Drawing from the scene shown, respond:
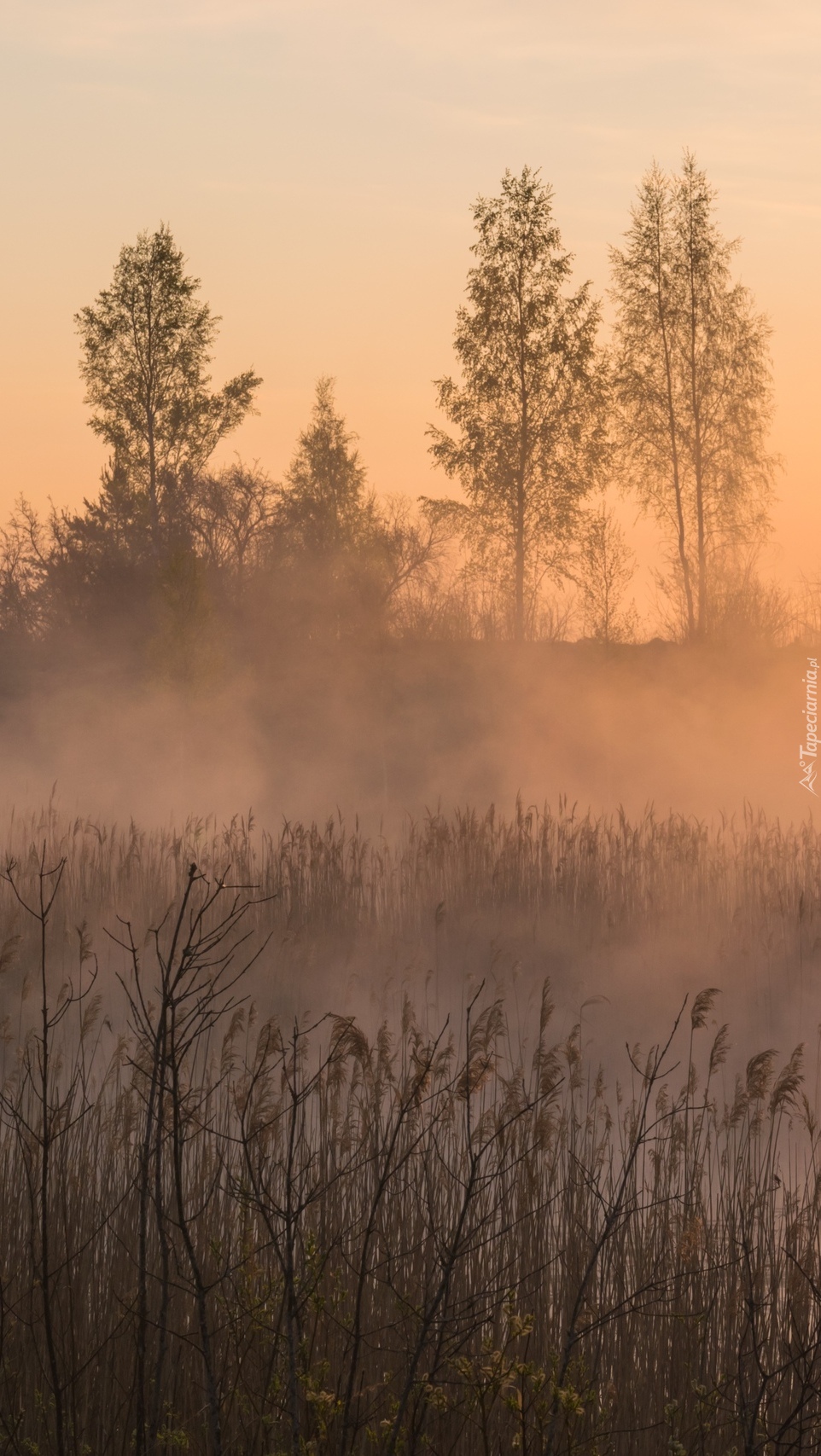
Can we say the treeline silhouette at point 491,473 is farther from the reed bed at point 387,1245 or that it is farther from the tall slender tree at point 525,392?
the reed bed at point 387,1245

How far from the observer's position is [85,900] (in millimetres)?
10289

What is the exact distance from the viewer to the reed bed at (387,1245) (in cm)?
282

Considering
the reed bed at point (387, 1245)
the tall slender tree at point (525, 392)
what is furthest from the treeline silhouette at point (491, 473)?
the reed bed at point (387, 1245)

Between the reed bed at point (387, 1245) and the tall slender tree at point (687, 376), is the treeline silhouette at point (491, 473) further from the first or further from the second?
the reed bed at point (387, 1245)

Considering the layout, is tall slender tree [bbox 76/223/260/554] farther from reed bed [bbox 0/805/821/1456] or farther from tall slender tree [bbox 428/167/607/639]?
reed bed [bbox 0/805/821/1456]

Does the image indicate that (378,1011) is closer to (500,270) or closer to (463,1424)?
(463,1424)

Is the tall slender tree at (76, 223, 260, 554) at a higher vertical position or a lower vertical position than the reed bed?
higher

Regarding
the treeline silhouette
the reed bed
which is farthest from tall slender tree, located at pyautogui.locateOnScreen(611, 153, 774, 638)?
the reed bed

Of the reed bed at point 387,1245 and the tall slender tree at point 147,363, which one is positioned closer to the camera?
the reed bed at point 387,1245

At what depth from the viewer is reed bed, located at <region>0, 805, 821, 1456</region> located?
9.24 feet

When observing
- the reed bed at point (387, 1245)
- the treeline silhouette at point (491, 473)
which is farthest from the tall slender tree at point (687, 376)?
the reed bed at point (387, 1245)

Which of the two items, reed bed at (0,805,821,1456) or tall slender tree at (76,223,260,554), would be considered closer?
reed bed at (0,805,821,1456)

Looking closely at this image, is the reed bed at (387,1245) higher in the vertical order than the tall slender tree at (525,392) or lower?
lower

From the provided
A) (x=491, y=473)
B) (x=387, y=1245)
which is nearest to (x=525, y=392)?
(x=491, y=473)
